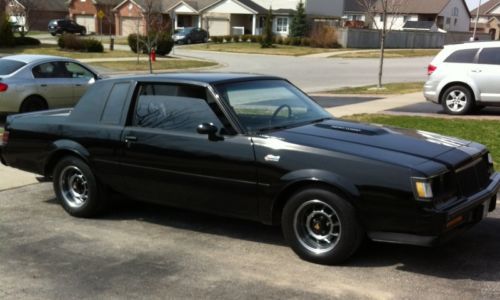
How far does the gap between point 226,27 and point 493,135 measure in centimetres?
6418

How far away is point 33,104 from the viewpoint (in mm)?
13516

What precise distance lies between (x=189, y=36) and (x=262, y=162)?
199ft

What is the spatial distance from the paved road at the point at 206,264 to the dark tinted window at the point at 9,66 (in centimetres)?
758

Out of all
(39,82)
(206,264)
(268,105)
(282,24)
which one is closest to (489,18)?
(282,24)

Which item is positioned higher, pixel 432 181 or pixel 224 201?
pixel 432 181

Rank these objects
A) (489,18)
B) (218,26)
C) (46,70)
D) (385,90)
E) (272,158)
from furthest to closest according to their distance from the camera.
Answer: (489,18), (218,26), (385,90), (46,70), (272,158)

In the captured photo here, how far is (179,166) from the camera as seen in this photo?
5609 mm

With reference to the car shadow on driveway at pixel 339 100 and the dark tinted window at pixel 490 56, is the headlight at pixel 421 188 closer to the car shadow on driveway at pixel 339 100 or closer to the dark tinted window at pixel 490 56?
the dark tinted window at pixel 490 56

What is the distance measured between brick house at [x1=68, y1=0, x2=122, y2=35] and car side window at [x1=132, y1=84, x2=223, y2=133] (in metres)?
79.2

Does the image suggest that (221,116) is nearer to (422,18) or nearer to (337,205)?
(337,205)

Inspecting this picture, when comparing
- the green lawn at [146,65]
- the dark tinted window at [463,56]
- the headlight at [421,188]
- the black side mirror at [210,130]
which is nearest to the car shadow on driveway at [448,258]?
the headlight at [421,188]

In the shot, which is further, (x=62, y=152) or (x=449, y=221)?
(x=62, y=152)

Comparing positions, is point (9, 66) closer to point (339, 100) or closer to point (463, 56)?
point (339, 100)

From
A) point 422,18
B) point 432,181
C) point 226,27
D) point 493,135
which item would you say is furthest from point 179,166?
point 422,18
